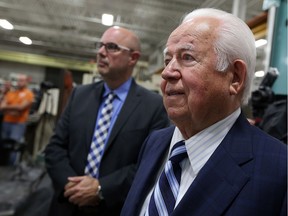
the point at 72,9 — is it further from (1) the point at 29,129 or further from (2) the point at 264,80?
(1) the point at 29,129

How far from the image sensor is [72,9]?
3.73 feet

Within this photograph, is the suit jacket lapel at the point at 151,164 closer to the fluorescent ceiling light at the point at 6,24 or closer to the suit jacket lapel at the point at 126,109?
the suit jacket lapel at the point at 126,109

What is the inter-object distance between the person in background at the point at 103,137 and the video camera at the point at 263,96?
60cm

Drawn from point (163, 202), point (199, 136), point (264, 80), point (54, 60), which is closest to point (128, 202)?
point (163, 202)

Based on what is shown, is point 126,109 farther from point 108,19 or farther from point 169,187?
point 169,187

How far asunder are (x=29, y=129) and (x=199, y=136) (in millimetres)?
4652

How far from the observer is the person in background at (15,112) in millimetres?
3816

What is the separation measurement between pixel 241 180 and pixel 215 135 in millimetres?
132

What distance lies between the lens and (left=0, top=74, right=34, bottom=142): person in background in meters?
3.82

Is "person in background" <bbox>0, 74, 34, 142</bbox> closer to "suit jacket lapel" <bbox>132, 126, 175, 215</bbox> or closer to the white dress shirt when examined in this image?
"suit jacket lapel" <bbox>132, 126, 175, 215</bbox>

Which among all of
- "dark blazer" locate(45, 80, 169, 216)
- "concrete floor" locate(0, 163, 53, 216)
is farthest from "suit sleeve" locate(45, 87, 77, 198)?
"concrete floor" locate(0, 163, 53, 216)

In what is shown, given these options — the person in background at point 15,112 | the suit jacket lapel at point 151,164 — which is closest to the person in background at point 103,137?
→ the suit jacket lapel at point 151,164

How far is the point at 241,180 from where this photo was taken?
612mm

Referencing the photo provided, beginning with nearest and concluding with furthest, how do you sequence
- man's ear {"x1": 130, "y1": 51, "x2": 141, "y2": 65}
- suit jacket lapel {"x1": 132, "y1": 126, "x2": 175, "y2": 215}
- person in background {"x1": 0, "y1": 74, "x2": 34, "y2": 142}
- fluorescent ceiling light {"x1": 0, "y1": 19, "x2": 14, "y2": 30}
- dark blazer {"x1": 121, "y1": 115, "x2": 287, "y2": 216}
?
dark blazer {"x1": 121, "y1": 115, "x2": 287, "y2": 216}, suit jacket lapel {"x1": 132, "y1": 126, "x2": 175, "y2": 215}, fluorescent ceiling light {"x1": 0, "y1": 19, "x2": 14, "y2": 30}, man's ear {"x1": 130, "y1": 51, "x2": 141, "y2": 65}, person in background {"x1": 0, "y1": 74, "x2": 34, "y2": 142}
